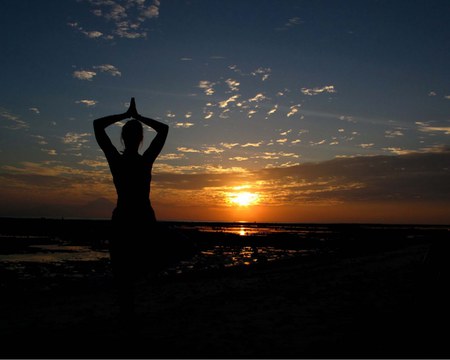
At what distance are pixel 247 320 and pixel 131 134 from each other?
126 inches

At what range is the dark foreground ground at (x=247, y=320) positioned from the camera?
463cm

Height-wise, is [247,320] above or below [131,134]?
below

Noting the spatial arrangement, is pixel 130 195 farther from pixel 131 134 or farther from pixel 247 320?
pixel 247 320

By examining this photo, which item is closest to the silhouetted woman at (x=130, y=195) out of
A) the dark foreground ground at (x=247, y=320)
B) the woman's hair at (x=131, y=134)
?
the woman's hair at (x=131, y=134)

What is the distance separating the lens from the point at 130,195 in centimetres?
489

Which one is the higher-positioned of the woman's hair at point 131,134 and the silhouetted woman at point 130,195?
the woman's hair at point 131,134

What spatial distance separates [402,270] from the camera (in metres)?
12.2

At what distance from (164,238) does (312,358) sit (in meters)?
2.10

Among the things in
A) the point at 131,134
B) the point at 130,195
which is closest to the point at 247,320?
the point at 130,195

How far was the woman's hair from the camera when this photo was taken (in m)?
4.96

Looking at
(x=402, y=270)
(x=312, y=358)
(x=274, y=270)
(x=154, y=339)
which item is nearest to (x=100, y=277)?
(x=274, y=270)

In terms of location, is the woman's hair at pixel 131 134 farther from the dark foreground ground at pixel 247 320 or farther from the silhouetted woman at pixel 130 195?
the dark foreground ground at pixel 247 320

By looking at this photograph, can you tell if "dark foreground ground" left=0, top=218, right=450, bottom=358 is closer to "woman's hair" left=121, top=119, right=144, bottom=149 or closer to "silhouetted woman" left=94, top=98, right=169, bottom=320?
"silhouetted woman" left=94, top=98, right=169, bottom=320

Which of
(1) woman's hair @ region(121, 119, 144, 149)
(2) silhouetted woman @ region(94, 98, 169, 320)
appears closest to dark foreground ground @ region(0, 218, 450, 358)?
(2) silhouetted woman @ region(94, 98, 169, 320)
